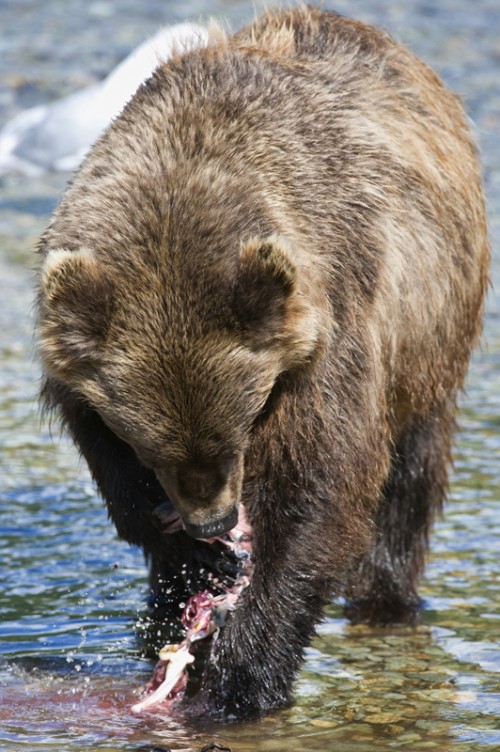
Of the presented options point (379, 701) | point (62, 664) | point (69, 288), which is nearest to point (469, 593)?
point (379, 701)

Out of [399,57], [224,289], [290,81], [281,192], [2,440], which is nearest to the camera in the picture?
[224,289]

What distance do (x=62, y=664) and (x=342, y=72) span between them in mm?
2839

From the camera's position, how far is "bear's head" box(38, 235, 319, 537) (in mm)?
5176

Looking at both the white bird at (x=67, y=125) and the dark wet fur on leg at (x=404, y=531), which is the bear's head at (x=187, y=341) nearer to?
the dark wet fur on leg at (x=404, y=531)

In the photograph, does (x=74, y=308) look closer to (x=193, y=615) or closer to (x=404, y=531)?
(x=193, y=615)

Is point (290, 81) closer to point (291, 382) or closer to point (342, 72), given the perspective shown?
point (342, 72)

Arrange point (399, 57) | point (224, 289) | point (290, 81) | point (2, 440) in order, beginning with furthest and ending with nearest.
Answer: point (2, 440) < point (399, 57) < point (290, 81) < point (224, 289)

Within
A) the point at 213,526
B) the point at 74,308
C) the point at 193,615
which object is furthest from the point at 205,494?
the point at 193,615

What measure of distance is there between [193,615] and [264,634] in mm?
385

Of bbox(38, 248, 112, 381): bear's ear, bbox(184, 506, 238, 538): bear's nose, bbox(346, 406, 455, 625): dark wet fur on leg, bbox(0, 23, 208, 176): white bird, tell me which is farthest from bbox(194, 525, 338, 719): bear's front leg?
bbox(0, 23, 208, 176): white bird

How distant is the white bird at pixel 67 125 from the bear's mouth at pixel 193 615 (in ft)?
29.8

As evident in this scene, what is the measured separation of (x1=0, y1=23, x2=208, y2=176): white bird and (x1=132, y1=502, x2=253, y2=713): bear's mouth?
358 inches

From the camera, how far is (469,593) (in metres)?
7.40

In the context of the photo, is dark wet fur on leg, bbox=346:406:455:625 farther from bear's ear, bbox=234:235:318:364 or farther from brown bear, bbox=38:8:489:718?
bear's ear, bbox=234:235:318:364
